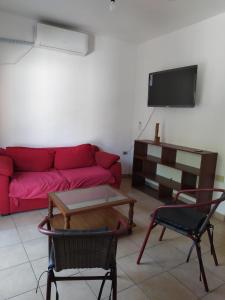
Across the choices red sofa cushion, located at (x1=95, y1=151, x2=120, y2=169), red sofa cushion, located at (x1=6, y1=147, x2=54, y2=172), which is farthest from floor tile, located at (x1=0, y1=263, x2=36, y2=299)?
red sofa cushion, located at (x1=95, y1=151, x2=120, y2=169)

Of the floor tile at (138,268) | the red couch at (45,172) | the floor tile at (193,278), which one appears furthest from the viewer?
the red couch at (45,172)

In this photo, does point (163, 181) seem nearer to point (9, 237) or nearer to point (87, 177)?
point (87, 177)

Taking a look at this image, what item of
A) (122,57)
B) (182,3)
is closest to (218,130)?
(182,3)

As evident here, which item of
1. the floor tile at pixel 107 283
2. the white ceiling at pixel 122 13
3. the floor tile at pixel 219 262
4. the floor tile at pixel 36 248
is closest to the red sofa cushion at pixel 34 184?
the floor tile at pixel 36 248

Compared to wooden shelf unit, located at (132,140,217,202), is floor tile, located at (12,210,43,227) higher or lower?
lower

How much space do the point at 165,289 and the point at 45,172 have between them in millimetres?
2181

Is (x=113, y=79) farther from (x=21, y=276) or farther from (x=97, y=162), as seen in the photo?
(x=21, y=276)

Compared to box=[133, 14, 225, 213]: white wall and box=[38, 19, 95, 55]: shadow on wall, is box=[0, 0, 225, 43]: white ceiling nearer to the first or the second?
box=[38, 19, 95, 55]: shadow on wall

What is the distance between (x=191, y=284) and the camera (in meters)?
1.77

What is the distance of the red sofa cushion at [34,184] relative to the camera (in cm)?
271

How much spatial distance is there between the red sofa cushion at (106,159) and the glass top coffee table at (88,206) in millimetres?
807

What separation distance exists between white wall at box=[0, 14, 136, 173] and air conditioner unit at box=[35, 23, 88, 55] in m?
0.16

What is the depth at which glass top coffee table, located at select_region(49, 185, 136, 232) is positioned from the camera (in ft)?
7.25

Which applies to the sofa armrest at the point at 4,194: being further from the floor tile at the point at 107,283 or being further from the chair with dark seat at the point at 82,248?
the chair with dark seat at the point at 82,248
